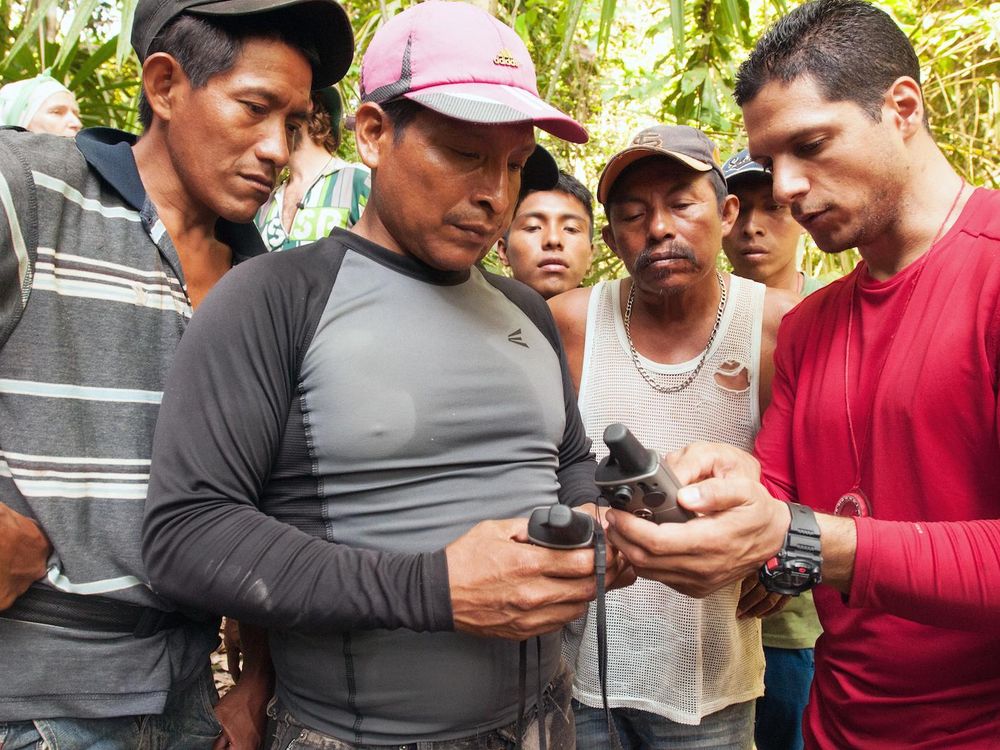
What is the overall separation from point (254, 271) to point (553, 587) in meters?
0.77

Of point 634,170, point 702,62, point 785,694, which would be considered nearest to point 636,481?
point 634,170

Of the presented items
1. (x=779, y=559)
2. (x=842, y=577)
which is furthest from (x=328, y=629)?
(x=842, y=577)

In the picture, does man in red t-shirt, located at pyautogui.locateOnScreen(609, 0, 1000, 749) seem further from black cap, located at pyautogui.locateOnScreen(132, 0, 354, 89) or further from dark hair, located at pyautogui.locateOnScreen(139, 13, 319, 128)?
dark hair, located at pyautogui.locateOnScreen(139, 13, 319, 128)

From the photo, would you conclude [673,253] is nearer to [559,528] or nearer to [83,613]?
[559,528]

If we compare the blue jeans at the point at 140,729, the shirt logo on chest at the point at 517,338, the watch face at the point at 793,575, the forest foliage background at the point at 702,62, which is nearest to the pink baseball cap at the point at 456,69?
the shirt logo on chest at the point at 517,338

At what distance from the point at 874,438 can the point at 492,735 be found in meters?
0.99

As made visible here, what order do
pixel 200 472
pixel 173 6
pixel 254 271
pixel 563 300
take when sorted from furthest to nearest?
pixel 563 300 → pixel 173 6 → pixel 254 271 → pixel 200 472

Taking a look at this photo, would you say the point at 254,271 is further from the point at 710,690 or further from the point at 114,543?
the point at 710,690

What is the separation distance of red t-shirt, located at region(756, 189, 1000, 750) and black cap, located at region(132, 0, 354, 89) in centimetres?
133

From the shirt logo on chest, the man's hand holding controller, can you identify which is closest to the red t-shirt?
the man's hand holding controller

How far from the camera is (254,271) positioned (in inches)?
52.6

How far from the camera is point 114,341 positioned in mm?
1392

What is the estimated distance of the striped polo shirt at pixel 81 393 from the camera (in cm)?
129

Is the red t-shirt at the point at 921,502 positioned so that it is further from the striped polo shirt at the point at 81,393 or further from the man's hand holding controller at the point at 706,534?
the striped polo shirt at the point at 81,393
